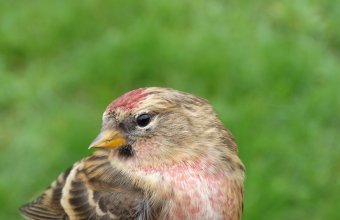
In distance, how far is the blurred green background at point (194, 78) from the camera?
3.76 m

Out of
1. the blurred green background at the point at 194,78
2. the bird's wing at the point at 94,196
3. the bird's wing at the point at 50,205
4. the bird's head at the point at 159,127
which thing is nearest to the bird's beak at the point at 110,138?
the bird's head at the point at 159,127

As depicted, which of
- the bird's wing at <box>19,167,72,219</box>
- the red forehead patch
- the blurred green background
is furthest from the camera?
the blurred green background

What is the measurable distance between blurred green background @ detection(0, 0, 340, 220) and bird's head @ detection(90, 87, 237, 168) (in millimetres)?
1148

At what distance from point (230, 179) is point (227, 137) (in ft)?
0.47

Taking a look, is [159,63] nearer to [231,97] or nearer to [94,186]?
[231,97]

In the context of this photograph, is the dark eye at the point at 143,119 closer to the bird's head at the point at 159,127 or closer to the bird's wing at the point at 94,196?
the bird's head at the point at 159,127

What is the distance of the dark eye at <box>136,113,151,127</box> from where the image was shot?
7.98 feet

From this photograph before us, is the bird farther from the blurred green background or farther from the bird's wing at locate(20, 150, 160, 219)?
the blurred green background

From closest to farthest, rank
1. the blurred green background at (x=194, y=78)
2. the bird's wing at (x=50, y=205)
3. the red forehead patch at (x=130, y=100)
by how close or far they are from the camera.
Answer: the red forehead patch at (x=130, y=100), the bird's wing at (x=50, y=205), the blurred green background at (x=194, y=78)

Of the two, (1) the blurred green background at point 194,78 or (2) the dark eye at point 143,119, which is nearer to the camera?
(2) the dark eye at point 143,119

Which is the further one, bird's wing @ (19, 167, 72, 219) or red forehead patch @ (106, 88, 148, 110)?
bird's wing @ (19, 167, 72, 219)

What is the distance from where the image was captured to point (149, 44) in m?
4.30

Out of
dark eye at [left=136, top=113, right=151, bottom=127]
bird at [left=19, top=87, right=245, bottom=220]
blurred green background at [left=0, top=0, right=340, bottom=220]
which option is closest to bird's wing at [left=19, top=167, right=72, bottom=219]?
bird at [left=19, top=87, right=245, bottom=220]

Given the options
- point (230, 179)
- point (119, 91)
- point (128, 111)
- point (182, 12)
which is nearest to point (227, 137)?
point (230, 179)
